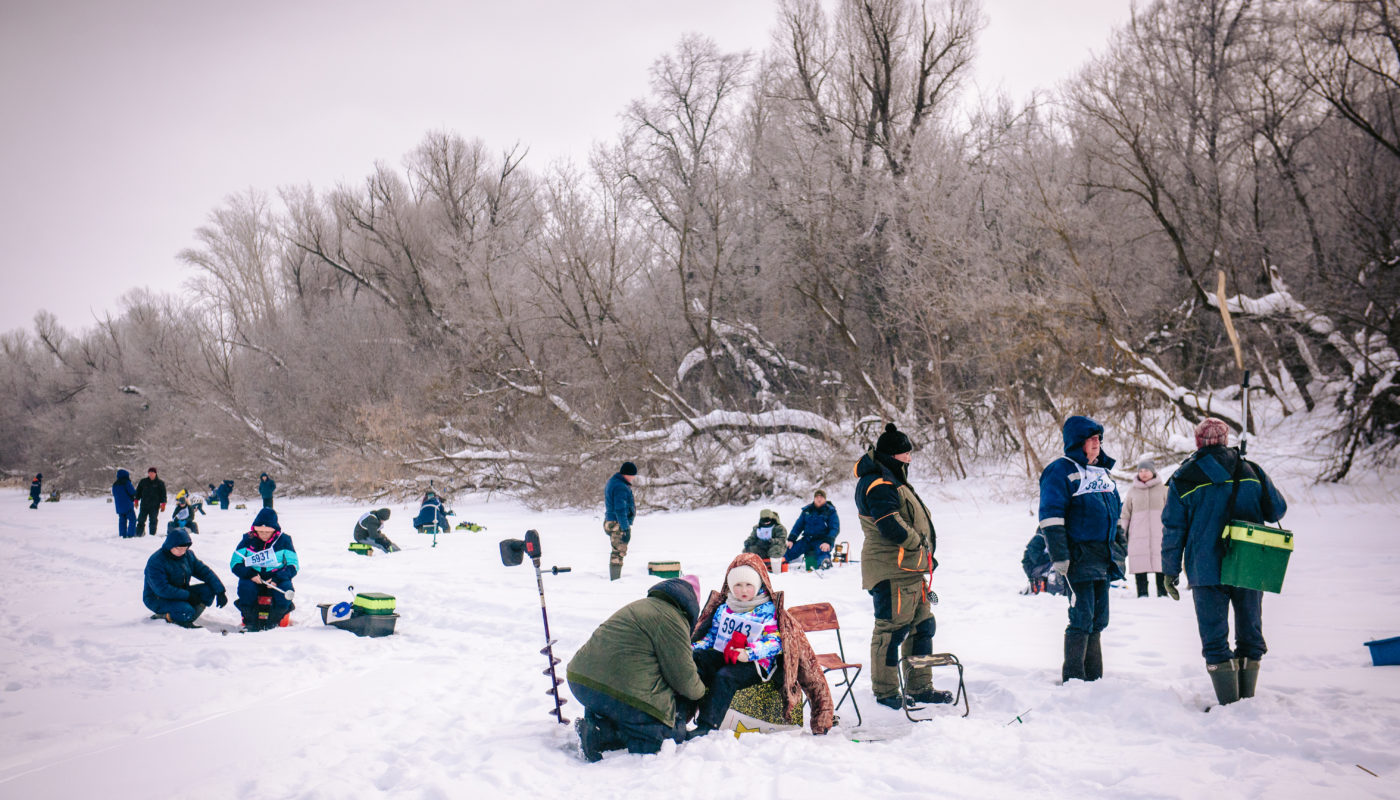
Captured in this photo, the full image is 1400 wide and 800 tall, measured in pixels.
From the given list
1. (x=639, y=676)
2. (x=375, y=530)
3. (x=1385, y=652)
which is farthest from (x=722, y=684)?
(x=375, y=530)

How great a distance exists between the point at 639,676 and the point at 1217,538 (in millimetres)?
3505

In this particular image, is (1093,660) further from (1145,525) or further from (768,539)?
(768,539)

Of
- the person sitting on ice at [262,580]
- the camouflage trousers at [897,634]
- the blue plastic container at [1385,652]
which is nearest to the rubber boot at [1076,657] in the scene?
the camouflage trousers at [897,634]

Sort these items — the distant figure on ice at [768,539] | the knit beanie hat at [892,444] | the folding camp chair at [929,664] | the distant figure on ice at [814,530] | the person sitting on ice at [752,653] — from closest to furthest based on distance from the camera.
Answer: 1. the person sitting on ice at [752,653]
2. the folding camp chair at [929,664]
3. the knit beanie hat at [892,444]
4. the distant figure on ice at [814,530]
5. the distant figure on ice at [768,539]

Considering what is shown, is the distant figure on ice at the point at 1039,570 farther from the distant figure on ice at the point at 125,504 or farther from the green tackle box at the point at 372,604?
the distant figure on ice at the point at 125,504

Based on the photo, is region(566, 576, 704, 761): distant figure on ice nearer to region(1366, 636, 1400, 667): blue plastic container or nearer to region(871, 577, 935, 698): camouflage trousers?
region(871, 577, 935, 698): camouflage trousers

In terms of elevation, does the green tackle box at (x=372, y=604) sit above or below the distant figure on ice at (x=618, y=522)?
below

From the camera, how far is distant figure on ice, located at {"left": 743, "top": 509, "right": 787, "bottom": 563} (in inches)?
470

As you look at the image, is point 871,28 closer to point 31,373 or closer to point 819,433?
point 819,433

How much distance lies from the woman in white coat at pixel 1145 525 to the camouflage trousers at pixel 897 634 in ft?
13.1

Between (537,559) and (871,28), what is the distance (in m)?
21.0

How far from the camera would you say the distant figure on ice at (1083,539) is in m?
5.37

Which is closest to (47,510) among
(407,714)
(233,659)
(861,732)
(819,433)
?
(819,433)

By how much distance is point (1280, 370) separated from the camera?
56.0ft
